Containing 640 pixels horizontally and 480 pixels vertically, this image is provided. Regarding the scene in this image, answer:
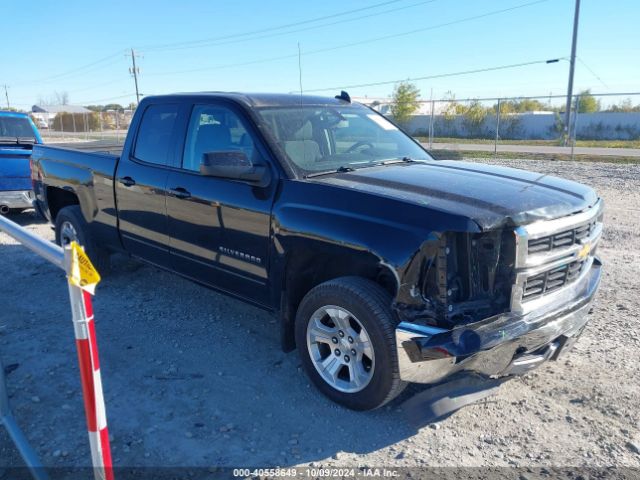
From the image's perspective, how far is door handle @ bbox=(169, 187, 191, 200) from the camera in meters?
4.24

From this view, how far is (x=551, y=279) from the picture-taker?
10.5ft

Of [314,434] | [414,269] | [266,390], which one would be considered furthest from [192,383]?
[414,269]

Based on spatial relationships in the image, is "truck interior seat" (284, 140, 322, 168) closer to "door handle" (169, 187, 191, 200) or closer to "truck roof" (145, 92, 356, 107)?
"truck roof" (145, 92, 356, 107)

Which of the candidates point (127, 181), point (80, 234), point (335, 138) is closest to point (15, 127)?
point (80, 234)

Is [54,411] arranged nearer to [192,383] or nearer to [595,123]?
[192,383]

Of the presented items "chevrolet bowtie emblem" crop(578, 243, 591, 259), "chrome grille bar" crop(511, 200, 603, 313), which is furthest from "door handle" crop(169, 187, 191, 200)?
"chevrolet bowtie emblem" crop(578, 243, 591, 259)

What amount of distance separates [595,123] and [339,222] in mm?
40613

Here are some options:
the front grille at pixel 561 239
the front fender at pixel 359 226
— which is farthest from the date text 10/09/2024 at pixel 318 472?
the front grille at pixel 561 239

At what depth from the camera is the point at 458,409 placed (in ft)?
11.0

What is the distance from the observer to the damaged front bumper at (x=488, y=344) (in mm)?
2826

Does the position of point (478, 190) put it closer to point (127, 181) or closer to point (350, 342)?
point (350, 342)

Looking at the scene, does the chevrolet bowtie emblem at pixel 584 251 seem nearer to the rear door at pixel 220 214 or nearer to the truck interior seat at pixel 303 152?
the truck interior seat at pixel 303 152

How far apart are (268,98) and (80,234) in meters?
2.75

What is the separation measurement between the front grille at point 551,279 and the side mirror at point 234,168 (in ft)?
5.86
